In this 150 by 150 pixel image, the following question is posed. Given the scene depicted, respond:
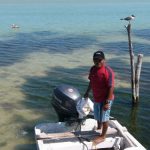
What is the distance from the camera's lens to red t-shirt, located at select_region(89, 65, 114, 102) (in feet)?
31.6

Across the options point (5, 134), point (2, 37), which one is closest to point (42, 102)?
point (5, 134)

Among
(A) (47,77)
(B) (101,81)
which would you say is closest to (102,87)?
(B) (101,81)

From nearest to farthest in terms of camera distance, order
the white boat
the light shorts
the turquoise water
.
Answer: the white boat → the light shorts → the turquoise water

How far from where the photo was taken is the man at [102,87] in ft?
31.5

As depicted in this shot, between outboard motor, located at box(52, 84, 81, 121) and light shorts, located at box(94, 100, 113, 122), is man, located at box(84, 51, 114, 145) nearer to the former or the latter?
light shorts, located at box(94, 100, 113, 122)

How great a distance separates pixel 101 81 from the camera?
977 centimetres

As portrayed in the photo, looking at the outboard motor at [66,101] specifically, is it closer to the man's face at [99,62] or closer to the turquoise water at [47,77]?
the man's face at [99,62]

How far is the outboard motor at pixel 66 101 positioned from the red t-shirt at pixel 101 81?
941 millimetres

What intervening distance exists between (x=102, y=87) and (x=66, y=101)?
4.79ft

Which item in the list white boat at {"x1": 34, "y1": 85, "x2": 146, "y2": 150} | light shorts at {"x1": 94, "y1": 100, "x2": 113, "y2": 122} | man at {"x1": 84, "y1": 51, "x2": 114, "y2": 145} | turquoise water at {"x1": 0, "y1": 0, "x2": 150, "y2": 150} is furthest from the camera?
turquoise water at {"x1": 0, "y1": 0, "x2": 150, "y2": 150}

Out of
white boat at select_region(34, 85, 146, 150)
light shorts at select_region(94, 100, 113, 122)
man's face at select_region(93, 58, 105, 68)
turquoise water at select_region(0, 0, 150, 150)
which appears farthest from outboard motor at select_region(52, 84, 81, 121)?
turquoise water at select_region(0, 0, 150, 150)

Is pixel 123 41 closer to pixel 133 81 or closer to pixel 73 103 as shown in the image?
pixel 133 81

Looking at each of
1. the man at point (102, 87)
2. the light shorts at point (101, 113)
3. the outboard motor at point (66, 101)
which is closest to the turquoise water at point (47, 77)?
the outboard motor at point (66, 101)

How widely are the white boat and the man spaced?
0.26m
